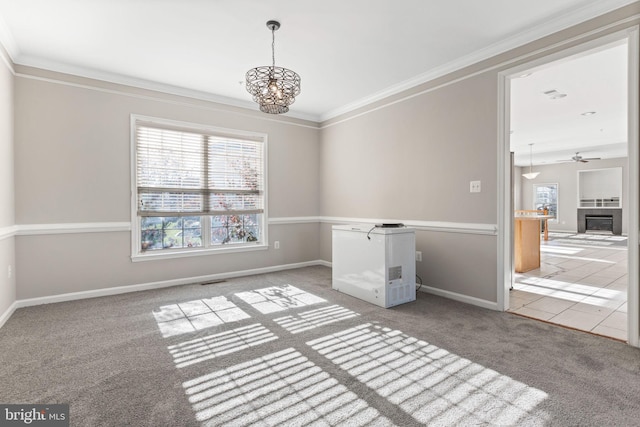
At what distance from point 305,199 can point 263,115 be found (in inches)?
59.4

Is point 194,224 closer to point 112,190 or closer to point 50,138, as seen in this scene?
point 112,190

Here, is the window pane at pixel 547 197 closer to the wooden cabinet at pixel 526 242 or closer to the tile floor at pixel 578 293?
the tile floor at pixel 578 293

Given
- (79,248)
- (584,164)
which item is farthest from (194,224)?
(584,164)

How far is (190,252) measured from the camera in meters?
4.25

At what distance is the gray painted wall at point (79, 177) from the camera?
3.28 meters

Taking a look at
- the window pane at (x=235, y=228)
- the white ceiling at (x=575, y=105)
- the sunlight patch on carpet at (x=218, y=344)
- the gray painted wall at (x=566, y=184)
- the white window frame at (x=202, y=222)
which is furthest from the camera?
the gray painted wall at (x=566, y=184)

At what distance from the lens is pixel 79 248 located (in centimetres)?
355

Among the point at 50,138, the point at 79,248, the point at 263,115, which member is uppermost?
the point at 263,115

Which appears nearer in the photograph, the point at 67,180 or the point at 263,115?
the point at 67,180

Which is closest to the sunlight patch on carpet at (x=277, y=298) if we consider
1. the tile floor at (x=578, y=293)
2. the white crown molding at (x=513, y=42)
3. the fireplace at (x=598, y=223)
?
the tile floor at (x=578, y=293)

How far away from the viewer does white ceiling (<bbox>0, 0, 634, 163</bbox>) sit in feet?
8.14

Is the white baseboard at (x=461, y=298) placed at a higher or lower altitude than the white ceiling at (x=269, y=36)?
lower

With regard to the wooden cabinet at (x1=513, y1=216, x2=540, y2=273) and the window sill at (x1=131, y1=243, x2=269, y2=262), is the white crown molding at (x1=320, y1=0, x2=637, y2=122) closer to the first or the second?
the wooden cabinet at (x1=513, y1=216, x2=540, y2=273)

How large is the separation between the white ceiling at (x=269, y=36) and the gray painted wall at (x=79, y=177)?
0.25m
